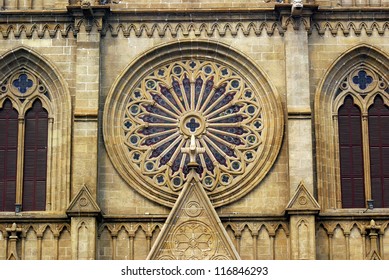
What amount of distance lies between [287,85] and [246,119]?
5.41 feet

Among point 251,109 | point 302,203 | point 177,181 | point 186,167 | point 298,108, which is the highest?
point 251,109

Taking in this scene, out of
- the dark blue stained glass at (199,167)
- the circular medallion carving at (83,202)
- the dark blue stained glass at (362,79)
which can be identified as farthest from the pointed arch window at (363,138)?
the circular medallion carving at (83,202)

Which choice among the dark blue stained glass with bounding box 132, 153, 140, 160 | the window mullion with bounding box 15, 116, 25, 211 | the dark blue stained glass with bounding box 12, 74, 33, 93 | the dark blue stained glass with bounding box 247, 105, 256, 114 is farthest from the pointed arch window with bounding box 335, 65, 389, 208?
the window mullion with bounding box 15, 116, 25, 211

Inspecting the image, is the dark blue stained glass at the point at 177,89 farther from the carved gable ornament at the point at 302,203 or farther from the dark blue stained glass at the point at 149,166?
the carved gable ornament at the point at 302,203

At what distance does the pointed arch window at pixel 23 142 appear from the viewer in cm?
4469

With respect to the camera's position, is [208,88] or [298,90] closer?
[298,90]

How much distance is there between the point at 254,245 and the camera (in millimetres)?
43531

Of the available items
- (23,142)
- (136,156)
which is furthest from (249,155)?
(23,142)

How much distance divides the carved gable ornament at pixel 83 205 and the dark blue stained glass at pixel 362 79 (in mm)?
8924

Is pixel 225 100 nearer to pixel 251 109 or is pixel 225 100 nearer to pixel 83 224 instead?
pixel 251 109

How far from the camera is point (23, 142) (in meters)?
45.2

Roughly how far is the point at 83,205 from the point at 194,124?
14.7 ft
